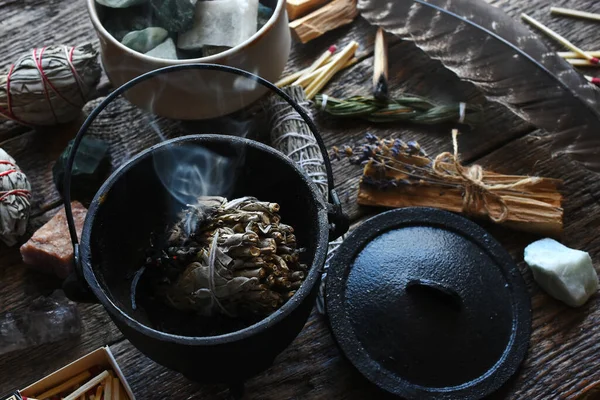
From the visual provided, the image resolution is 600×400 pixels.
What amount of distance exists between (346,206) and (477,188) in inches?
10.8

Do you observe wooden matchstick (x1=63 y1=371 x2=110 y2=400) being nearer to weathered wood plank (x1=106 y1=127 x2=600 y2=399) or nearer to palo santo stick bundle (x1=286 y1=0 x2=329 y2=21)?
weathered wood plank (x1=106 y1=127 x2=600 y2=399)

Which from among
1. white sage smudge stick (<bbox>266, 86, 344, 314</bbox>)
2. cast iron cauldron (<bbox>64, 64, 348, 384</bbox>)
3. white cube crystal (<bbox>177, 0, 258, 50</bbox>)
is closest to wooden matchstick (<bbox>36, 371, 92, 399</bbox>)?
cast iron cauldron (<bbox>64, 64, 348, 384</bbox>)

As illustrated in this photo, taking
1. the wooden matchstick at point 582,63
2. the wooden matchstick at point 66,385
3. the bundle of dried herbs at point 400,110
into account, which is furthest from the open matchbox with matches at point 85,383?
the wooden matchstick at point 582,63

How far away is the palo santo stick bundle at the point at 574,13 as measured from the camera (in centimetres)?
162

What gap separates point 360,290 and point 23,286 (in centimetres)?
67

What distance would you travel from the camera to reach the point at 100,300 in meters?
0.91

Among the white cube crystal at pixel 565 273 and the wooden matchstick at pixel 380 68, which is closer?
the white cube crystal at pixel 565 273

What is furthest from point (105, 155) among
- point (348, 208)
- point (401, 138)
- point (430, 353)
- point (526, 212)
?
point (526, 212)

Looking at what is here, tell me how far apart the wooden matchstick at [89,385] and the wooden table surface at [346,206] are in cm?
7

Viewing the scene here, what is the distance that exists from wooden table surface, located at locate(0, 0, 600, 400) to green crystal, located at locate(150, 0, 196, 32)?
25cm

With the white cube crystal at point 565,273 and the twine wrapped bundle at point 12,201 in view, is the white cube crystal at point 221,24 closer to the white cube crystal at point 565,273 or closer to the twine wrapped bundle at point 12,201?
the twine wrapped bundle at point 12,201

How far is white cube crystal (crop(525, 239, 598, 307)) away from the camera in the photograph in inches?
48.2

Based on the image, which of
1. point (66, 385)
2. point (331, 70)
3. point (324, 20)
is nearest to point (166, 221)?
point (66, 385)

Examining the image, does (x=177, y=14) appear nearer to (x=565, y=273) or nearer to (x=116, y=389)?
(x=116, y=389)
